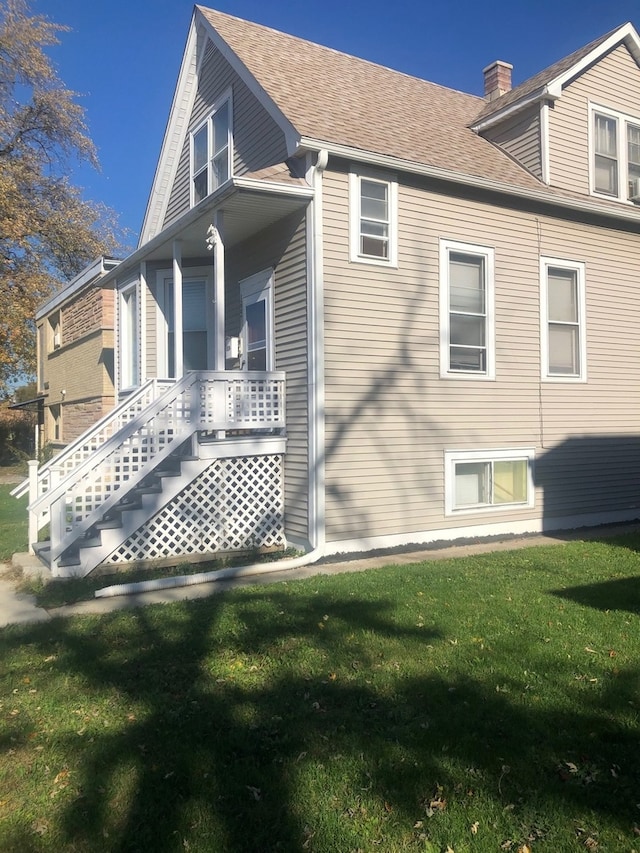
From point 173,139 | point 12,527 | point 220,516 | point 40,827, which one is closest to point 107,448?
point 220,516

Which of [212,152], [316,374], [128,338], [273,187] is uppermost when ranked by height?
[212,152]

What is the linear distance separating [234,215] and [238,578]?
15.0 ft

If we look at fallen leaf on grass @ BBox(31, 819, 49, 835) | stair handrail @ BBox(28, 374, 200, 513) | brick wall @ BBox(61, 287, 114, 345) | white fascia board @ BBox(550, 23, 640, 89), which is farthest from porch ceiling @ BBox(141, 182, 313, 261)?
fallen leaf on grass @ BBox(31, 819, 49, 835)

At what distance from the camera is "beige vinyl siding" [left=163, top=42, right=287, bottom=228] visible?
32.1 feet

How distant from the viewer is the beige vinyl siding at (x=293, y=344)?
8.88 m

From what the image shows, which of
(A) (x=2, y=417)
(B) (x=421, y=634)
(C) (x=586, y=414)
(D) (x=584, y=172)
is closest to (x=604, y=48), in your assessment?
(D) (x=584, y=172)

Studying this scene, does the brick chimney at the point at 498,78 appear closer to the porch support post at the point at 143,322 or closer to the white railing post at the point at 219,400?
the porch support post at the point at 143,322

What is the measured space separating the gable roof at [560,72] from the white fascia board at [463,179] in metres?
1.78

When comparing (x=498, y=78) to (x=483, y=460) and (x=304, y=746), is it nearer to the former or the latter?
(x=483, y=460)

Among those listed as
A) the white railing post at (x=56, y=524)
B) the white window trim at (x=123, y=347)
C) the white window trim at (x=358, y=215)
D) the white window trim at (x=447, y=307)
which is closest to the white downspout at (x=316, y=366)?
the white window trim at (x=358, y=215)

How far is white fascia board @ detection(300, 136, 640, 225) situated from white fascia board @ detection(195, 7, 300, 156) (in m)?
0.38

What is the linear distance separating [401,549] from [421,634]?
3.79 metres

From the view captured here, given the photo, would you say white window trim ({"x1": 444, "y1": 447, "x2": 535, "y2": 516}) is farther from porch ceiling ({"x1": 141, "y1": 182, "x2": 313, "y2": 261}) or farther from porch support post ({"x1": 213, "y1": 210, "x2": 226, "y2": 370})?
porch ceiling ({"x1": 141, "y1": 182, "x2": 313, "y2": 261})

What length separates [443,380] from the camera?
980 centimetres
